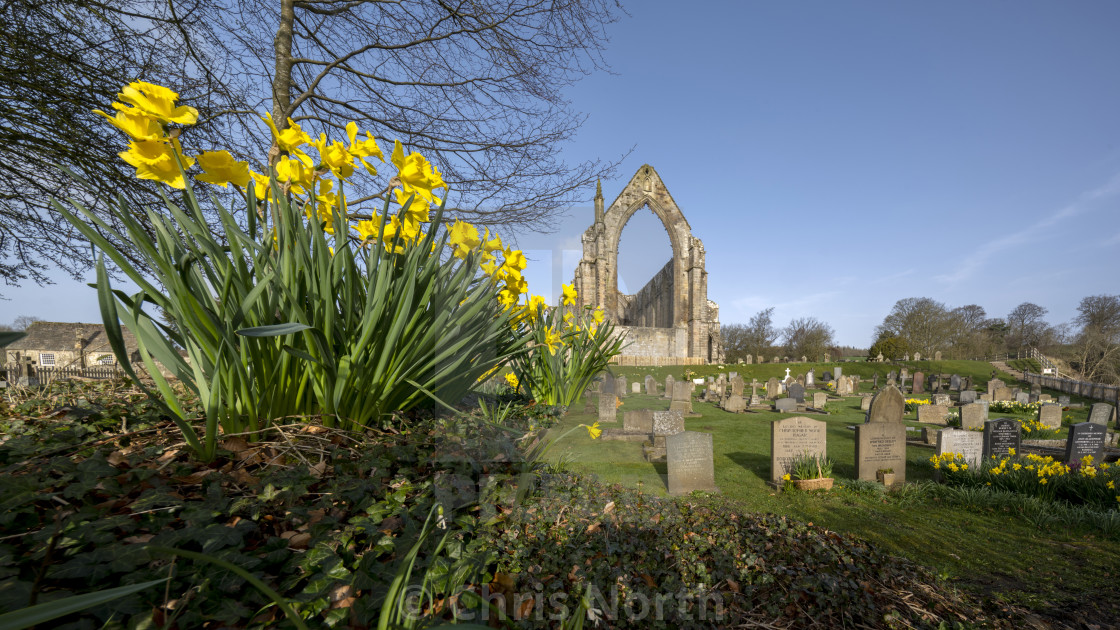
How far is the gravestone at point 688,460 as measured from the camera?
5.59 m

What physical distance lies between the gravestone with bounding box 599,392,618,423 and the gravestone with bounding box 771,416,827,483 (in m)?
3.66

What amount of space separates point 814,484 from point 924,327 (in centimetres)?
4649

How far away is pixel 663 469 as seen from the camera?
260 inches

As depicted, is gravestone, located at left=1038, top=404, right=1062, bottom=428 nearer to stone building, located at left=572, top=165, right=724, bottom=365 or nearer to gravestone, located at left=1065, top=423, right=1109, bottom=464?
gravestone, located at left=1065, top=423, right=1109, bottom=464

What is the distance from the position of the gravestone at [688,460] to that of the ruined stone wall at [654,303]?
27.7 m

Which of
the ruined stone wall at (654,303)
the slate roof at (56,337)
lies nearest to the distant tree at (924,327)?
the ruined stone wall at (654,303)

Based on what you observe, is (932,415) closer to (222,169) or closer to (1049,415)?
(1049,415)

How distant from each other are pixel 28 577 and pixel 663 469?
260 inches

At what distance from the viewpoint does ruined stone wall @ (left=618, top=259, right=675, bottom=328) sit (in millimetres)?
34484

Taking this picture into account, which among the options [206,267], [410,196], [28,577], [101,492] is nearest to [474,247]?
[410,196]

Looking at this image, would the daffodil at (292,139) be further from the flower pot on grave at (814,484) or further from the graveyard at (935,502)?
the flower pot on grave at (814,484)

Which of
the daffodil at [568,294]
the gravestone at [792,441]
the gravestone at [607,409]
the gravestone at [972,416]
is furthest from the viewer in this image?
the gravestone at [972,416]

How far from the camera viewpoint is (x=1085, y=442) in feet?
24.6

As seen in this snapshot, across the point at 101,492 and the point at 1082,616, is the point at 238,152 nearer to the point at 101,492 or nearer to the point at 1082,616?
the point at 101,492
